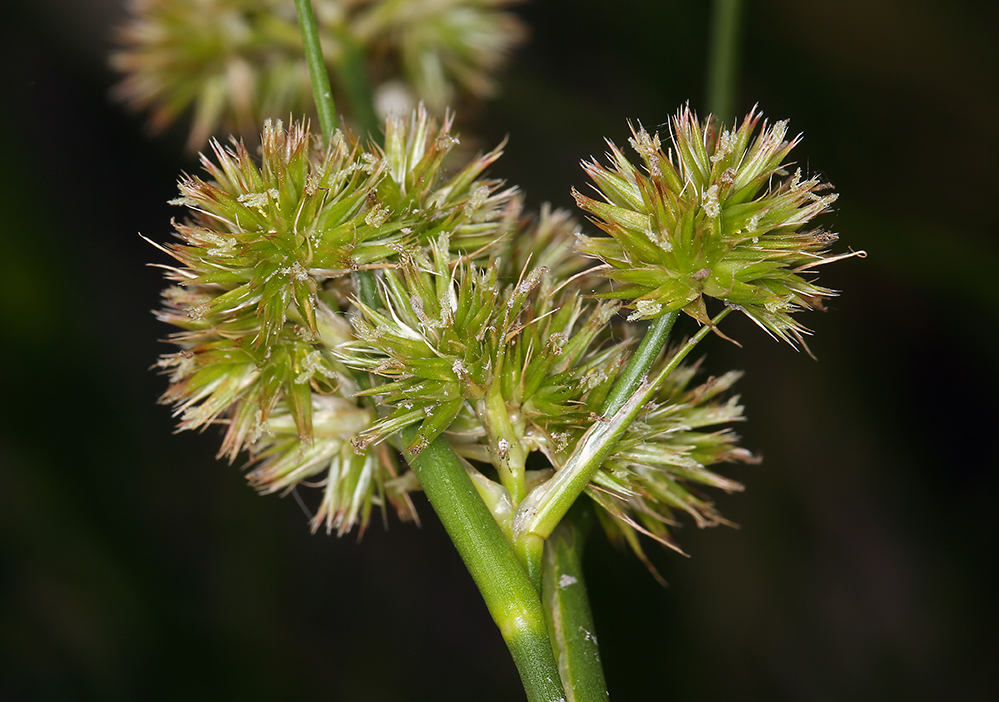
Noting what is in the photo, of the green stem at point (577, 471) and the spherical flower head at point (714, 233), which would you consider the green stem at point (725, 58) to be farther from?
the green stem at point (577, 471)

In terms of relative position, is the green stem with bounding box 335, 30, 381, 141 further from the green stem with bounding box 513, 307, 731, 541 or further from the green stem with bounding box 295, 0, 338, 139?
the green stem with bounding box 513, 307, 731, 541

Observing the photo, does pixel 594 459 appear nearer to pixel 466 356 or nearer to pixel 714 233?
pixel 466 356

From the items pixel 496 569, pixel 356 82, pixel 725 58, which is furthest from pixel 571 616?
pixel 356 82

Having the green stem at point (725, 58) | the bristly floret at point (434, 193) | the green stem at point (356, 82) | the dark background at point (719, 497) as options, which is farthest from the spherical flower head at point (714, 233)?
the dark background at point (719, 497)

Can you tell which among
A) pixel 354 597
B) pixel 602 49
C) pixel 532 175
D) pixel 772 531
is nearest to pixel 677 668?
pixel 772 531

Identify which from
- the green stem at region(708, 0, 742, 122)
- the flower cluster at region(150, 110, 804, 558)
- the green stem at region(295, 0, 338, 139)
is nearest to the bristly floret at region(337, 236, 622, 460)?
the flower cluster at region(150, 110, 804, 558)

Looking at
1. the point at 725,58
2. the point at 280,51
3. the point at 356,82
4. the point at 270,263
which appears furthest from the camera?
the point at 280,51
